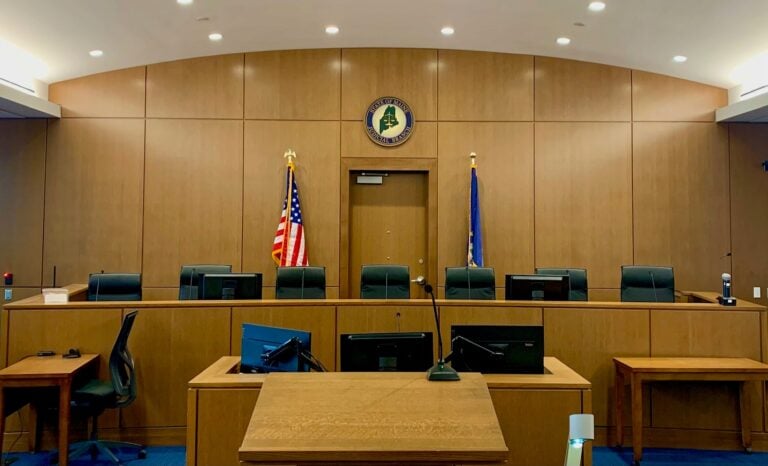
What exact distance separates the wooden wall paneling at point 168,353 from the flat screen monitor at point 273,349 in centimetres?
127

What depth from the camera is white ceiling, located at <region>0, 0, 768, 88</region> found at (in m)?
4.70

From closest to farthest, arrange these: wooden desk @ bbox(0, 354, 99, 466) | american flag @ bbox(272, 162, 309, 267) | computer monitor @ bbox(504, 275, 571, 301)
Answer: wooden desk @ bbox(0, 354, 99, 466) → computer monitor @ bbox(504, 275, 571, 301) → american flag @ bbox(272, 162, 309, 267)

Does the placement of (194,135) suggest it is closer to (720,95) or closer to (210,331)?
(210,331)

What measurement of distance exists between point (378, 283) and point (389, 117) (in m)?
2.38

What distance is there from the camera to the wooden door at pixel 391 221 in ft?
21.0

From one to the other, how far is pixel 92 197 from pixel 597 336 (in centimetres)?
558

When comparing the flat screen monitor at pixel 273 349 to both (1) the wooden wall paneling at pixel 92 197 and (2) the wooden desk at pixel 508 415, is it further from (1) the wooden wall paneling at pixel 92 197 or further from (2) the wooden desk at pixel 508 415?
(1) the wooden wall paneling at pixel 92 197

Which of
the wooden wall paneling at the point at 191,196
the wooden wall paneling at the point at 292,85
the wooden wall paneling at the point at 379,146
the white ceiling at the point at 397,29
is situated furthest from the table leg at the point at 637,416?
the wooden wall paneling at the point at 191,196

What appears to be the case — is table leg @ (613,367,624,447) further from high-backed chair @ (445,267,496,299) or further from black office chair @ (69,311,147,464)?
black office chair @ (69,311,147,464)

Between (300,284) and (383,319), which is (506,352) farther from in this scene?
(300,284)

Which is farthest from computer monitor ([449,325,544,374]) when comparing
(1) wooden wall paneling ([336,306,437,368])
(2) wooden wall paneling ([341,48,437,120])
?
(2) wooden wall paneling ([341,48,437,120])

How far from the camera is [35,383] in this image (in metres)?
3.34

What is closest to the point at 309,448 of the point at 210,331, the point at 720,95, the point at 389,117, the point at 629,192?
the point at 210,331

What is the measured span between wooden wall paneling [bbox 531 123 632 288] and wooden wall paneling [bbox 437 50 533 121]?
1.42ft
